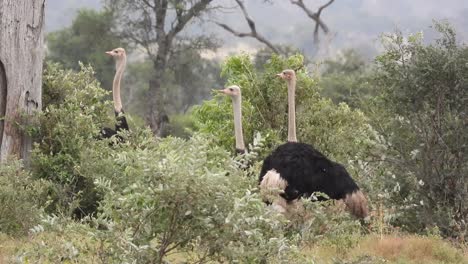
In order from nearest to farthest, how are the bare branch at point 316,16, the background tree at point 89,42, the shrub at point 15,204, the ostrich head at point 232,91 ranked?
the shrub at point 15,204 → the ostrich head at point 232,91 → the bare branch at point 316,16 → the background tree at point 89,42

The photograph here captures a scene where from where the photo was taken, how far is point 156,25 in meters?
30.5

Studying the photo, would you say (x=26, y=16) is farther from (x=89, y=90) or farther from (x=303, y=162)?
(x=303, y=162)

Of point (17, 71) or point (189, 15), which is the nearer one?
point (17, 71)

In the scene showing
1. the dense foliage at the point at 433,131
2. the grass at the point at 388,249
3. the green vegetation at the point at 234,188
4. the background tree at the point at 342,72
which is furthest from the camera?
the background tree at the point at 342,72

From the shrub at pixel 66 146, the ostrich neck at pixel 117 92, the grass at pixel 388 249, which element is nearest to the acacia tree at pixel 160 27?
the ostrich neck at pixel 117 92

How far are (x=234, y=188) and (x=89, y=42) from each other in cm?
3462

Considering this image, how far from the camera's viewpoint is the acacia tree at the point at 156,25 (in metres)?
29.2

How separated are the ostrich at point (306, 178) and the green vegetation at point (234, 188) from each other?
0.14 m

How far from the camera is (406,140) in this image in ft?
28.3

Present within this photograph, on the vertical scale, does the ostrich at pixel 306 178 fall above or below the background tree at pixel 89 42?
above

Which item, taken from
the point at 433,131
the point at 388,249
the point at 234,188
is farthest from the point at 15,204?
the point at 433,131

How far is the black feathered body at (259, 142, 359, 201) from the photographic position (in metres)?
7.96

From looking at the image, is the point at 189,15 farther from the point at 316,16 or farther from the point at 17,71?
the point at 17,71

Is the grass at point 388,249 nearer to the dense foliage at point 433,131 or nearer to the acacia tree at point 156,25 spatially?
the dense foliage at point 433,131
